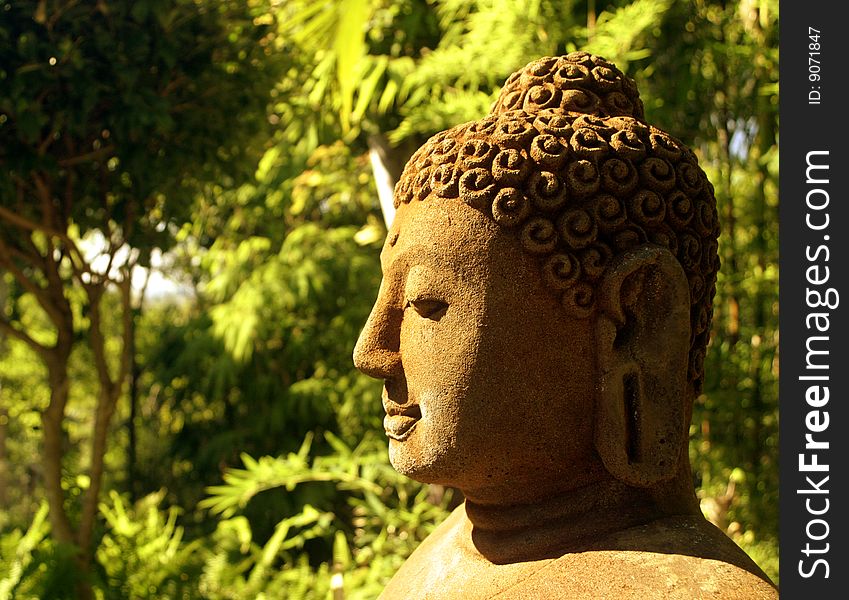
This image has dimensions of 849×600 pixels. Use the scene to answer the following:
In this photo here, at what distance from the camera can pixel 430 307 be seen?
1844mm

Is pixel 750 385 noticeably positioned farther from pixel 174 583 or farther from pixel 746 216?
pixel 174 583

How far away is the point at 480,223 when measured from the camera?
5.93 ft

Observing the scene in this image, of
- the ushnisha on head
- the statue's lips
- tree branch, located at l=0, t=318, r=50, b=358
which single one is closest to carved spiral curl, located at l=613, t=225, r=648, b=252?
the ushnisha on head

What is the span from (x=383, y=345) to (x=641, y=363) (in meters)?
0.50

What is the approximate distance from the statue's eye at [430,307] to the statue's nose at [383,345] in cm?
8

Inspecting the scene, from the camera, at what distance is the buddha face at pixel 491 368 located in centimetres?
178

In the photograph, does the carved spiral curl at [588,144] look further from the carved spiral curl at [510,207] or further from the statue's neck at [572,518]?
the statue's neck at [572,518]

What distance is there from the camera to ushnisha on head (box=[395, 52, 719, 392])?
1792 mm

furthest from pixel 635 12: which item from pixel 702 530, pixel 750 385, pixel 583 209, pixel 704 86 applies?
pixel 702 530

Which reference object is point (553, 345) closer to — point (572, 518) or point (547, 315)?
point (547, 315)

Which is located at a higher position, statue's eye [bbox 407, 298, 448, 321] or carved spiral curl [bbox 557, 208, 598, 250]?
carved spiral curl [bbox 557, 208, 598, 250]

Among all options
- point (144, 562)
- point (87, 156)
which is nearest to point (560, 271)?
point (87, 156)

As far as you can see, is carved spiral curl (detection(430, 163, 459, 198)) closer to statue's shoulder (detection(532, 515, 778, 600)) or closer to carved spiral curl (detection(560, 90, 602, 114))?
carved spiral curl (detection(560, 90, 602, 114))

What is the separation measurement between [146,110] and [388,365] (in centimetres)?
241
